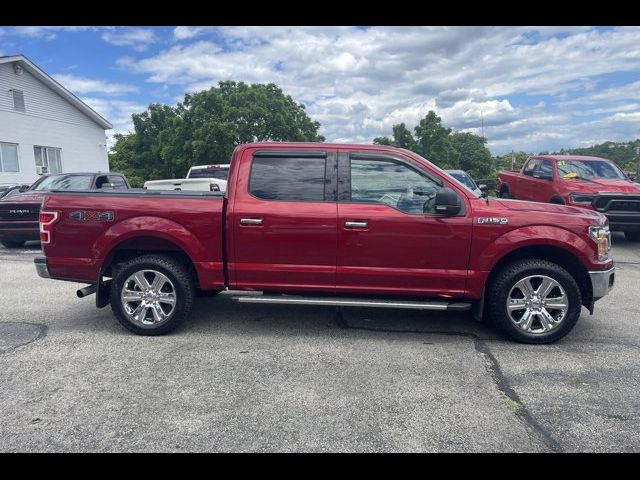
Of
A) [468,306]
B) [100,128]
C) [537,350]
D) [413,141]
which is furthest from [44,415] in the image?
[413,141]

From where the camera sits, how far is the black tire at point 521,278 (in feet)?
14.4

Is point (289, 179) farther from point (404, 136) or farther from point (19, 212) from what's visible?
point (404, 136)

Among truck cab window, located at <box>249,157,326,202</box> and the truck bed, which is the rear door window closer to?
truck cab window, located at <box>249,157,326,202</box>

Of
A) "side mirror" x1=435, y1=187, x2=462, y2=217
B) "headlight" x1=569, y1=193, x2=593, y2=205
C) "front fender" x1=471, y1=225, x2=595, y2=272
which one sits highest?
"side mirror" x1=435, y1=187, x2=462, y2=217

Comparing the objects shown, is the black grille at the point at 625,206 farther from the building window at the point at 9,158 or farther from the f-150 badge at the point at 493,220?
the building window at the point at 9,158

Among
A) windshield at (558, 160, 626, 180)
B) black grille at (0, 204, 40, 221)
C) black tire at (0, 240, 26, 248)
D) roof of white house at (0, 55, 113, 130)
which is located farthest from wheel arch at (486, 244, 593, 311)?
roof of white house at (0, 55, 113, 130)

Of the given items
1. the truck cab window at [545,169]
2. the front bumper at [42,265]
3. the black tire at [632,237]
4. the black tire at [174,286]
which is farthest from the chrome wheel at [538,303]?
the black tire at [632,237]

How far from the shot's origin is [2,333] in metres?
4.74

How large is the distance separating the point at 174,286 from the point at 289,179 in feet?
5.33

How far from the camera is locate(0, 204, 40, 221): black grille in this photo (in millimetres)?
9344

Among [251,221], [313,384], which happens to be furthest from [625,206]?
[313,384]

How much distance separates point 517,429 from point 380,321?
2.27 m

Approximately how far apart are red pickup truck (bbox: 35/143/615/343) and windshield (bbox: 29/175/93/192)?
5.85 metres
